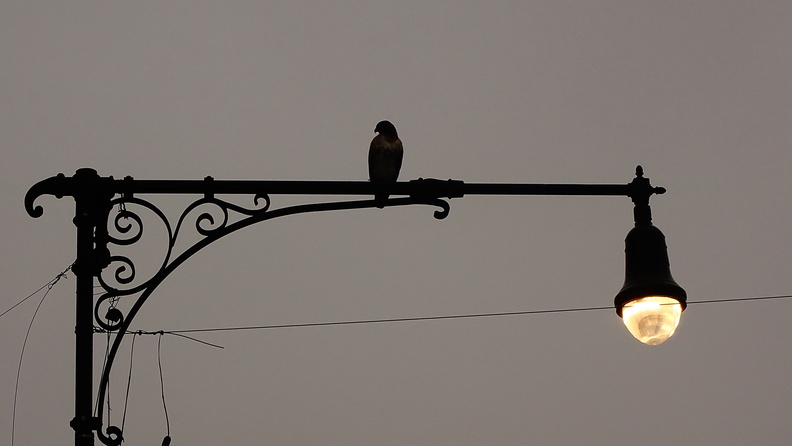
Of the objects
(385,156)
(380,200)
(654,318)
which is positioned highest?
(385,156)

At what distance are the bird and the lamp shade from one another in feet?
4.40

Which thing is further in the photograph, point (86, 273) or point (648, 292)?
point (648, 292)

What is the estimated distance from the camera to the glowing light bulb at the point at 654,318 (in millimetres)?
5379

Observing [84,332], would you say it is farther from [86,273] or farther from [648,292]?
[648,292]

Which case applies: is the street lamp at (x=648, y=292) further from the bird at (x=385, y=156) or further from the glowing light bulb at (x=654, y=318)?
the bird at (x=385, y=156)

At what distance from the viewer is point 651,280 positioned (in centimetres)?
539

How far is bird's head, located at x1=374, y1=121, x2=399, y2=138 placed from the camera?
20.8 ft

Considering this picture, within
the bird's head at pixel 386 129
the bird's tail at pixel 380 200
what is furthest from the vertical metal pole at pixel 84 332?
the bird's head at pixel 386 129

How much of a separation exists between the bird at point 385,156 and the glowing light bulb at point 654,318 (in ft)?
4.74

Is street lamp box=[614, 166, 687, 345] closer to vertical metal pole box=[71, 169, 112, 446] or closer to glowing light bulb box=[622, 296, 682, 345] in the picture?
glowing light bulb box=[622, 296, 682, 345]

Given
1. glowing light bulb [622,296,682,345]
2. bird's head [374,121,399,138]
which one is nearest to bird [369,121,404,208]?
bird's head [374,121,399,138]

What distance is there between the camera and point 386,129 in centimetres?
637

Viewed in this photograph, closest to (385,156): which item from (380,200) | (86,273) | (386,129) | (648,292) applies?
(386,129)

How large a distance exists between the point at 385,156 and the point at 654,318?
66.0 inches
